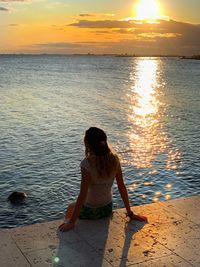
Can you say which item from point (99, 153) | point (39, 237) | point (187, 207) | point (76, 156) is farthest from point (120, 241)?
point (76, 156)

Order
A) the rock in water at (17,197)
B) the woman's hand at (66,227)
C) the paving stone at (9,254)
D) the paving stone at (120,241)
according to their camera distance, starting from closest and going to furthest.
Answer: the paving stone at (9,254), the paving stone at (120,241), the woman's hand at (66,227), the rock in water at (17,197)

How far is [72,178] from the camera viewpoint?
40.1ft

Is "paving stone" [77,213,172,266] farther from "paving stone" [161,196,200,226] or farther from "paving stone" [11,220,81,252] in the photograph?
"paving stone" [161,196,200,226]

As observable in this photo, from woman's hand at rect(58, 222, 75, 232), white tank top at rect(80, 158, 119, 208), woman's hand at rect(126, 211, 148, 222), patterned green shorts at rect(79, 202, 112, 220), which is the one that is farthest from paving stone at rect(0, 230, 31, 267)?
woman's hand at rect(126, 211, 148, 222)

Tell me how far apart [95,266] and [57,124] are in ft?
58.1

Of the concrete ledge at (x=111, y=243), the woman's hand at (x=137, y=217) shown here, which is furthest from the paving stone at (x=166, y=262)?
the woman's hand at (x=137, y=217)

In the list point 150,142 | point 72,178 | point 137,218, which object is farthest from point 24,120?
point 137,218

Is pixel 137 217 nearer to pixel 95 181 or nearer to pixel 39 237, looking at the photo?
pixel 95 181

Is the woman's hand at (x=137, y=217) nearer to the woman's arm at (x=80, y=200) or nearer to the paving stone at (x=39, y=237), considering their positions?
the woman's arm at (x=80, y=200)

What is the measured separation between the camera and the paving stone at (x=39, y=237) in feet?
18.9

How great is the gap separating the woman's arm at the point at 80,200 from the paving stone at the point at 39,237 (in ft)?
0.34

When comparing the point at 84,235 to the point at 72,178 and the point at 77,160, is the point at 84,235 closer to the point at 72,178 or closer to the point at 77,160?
the point at 72,178

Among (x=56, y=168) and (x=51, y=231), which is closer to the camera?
(x=51, y=231)

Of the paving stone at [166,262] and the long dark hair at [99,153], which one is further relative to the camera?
the long dark hair at [99,153]
